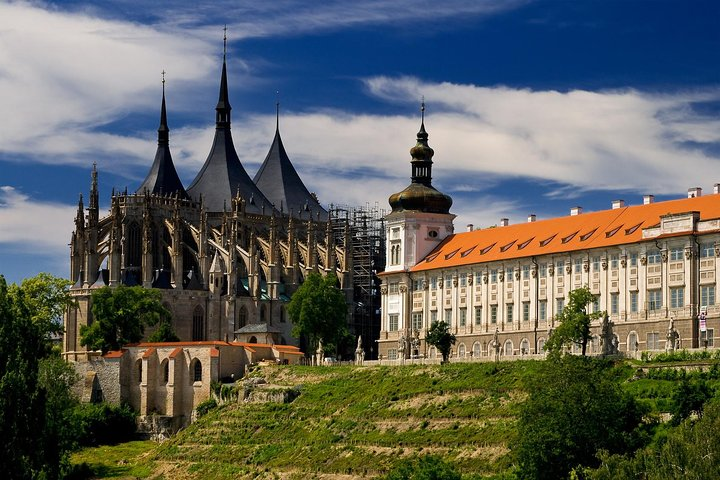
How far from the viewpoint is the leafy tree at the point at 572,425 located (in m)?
72.8

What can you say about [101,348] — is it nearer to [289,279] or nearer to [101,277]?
[101,277]

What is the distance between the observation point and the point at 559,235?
10650 centimetres

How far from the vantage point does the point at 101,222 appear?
14138 centimetres

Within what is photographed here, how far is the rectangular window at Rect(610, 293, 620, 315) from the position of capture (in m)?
98.9

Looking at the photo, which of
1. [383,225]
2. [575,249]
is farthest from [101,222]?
[575,249]

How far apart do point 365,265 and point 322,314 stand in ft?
85.3

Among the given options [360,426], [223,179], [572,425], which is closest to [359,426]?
[360,426]

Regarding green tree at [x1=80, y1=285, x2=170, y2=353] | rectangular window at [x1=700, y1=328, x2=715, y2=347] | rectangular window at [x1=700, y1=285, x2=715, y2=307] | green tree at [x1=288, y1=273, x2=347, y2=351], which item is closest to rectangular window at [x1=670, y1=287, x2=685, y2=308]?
rectangular window at [x1=700, y1=285, x2=715, y2=307]

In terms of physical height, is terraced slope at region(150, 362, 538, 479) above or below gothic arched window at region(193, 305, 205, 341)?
below

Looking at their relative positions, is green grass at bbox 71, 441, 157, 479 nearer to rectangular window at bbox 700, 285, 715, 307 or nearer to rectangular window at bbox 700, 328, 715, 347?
rectangular window at bbox 700, 328, 715, 347

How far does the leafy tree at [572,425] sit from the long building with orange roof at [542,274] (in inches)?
513

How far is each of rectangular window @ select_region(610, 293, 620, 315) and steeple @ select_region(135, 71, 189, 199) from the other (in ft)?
179

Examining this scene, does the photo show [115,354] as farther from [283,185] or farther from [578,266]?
[283,185]

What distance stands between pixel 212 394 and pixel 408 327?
1432cm
